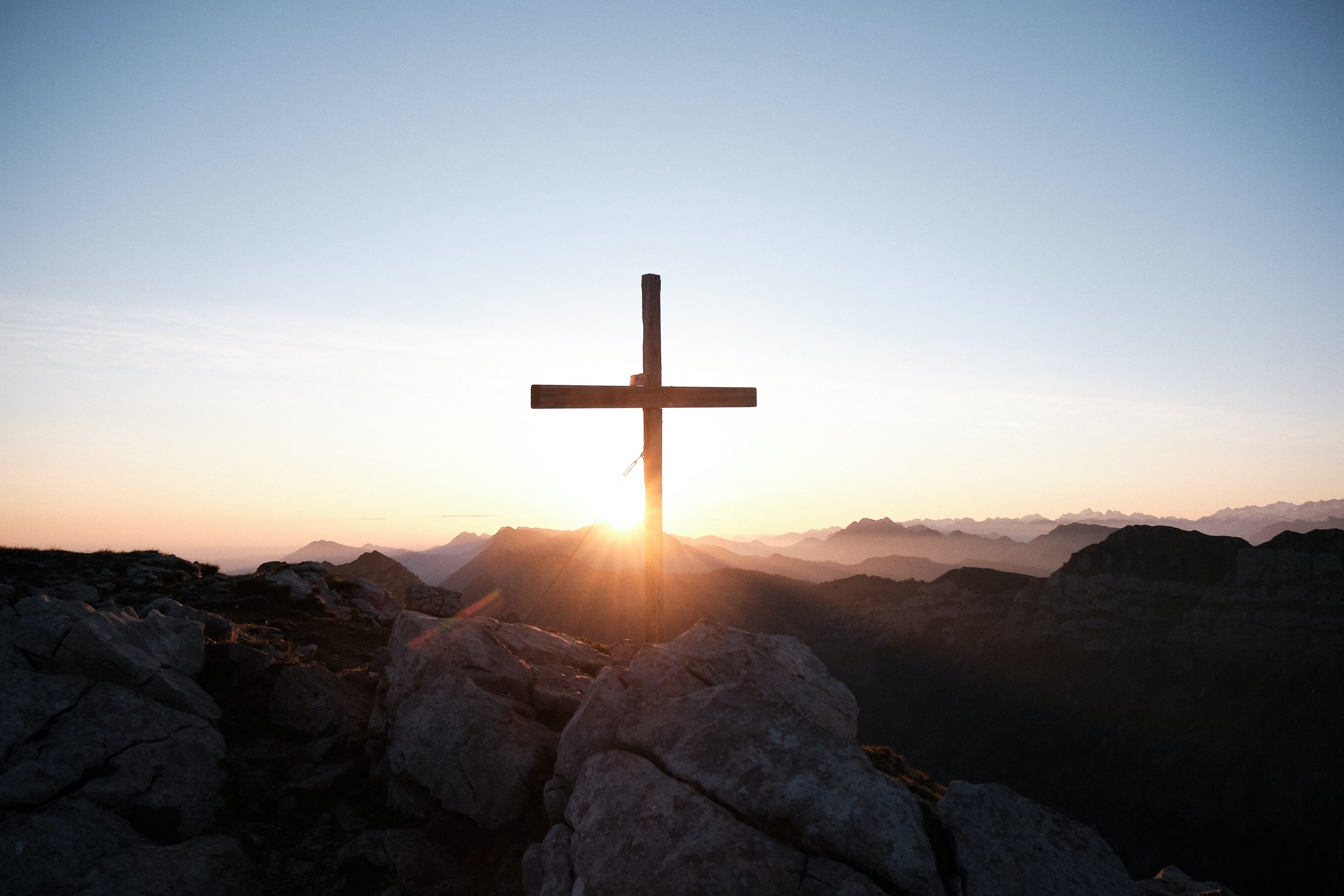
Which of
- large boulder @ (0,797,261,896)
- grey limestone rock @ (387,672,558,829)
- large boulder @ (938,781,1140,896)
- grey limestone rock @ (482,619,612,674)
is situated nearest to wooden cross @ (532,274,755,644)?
grey limestone rock @ (482,619,612,674)

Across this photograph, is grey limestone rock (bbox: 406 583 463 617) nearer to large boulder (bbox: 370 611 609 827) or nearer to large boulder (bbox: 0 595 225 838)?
large boulder (bbox: 370 611 609 827)

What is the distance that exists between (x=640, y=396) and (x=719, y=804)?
6.42 meters

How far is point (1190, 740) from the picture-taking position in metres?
94.3

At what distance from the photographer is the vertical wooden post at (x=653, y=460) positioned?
37.4 feet

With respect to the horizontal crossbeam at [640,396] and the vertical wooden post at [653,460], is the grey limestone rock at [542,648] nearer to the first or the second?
the vertical wooden post at [653,460]

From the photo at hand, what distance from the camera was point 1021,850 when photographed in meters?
6.23

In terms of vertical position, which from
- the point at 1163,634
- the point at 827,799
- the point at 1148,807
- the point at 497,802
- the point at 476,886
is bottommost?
the point at 1148,807

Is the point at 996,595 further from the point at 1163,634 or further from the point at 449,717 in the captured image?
the point at 449,717

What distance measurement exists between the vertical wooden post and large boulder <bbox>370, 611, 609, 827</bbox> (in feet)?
5.26

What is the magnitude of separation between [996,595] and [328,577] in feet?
399

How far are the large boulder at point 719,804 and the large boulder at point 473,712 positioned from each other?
828mm

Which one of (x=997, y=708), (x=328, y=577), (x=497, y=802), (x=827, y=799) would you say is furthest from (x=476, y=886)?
(x=997, y=708)

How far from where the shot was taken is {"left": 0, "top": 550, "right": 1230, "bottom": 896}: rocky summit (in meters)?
6.17

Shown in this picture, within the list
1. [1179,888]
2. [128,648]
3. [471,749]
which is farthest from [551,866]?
[128,648]
